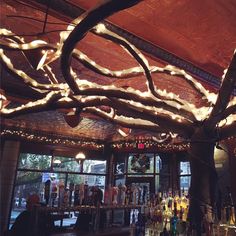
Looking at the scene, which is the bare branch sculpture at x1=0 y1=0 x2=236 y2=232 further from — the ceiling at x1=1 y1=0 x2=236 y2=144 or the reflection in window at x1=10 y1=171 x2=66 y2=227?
the reflection in window at x1=10 y1=171 x2=66 y2=227

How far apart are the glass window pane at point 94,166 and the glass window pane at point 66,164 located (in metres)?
0.28

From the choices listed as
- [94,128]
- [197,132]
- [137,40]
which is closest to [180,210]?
[197,132]

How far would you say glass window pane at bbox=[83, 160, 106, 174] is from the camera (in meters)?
9.42

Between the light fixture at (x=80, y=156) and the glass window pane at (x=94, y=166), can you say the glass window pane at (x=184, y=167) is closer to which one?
the glass window pane at (x=94, y=166)

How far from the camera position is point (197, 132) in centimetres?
188

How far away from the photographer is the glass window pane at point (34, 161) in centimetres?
812

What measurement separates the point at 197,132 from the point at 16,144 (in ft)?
23.1

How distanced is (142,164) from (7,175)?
4396 millimetres

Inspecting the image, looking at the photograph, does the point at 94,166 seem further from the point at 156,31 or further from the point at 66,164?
the point at 156,31

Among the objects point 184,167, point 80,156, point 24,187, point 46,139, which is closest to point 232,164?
point 184,167

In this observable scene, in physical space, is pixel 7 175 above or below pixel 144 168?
below

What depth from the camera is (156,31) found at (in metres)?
2.80

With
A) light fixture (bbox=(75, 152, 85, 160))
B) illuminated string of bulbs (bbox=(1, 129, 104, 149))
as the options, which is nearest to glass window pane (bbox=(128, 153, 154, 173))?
illuminated string of bulbs (bbox=(1, 129, 104, 149))

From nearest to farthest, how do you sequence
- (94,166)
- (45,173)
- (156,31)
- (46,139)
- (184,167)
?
(156,31) < (46,139) < (45,173) < (184,167) < (94,166)
